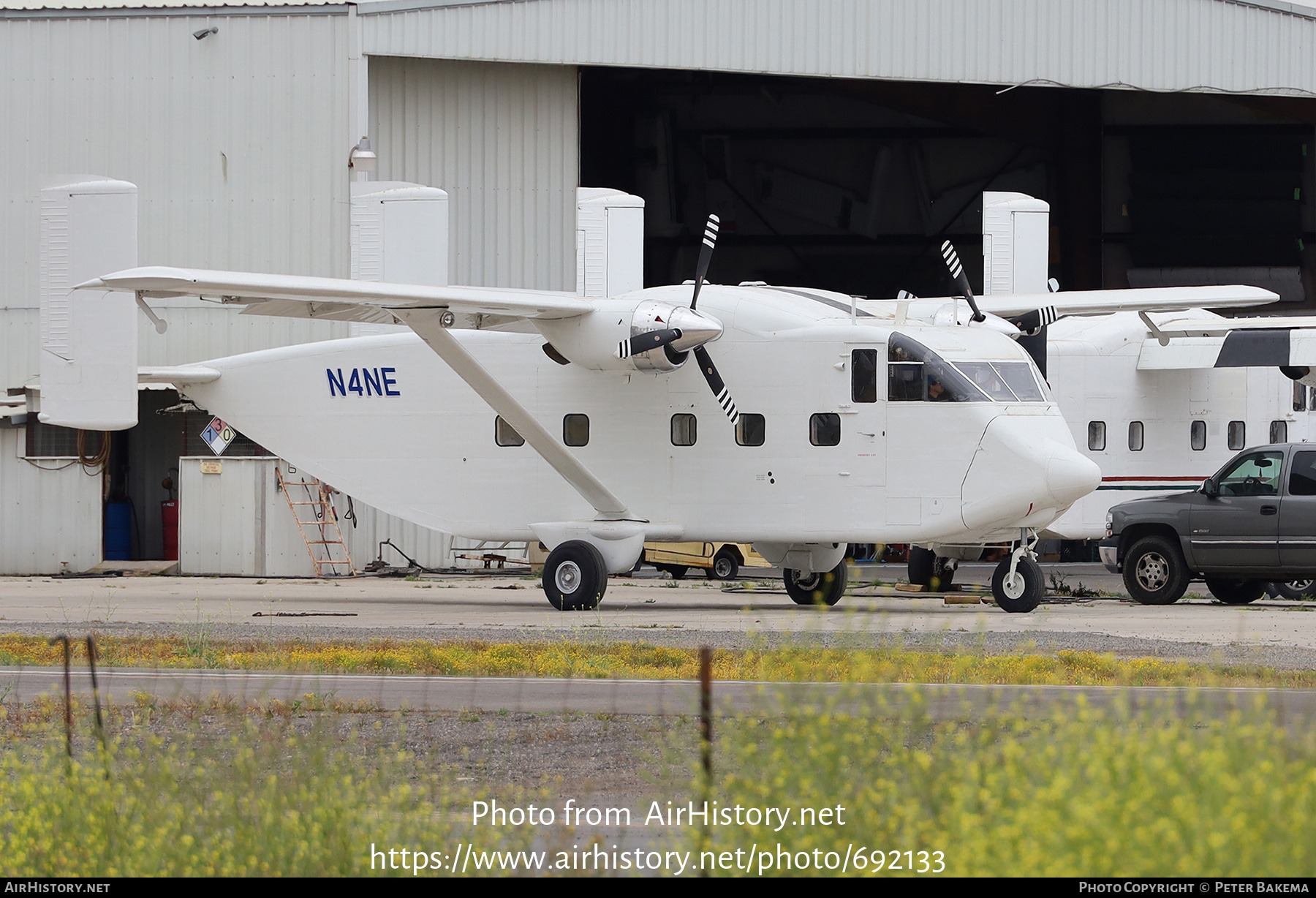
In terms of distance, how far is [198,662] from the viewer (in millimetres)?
13391

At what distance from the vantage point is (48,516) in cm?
2905

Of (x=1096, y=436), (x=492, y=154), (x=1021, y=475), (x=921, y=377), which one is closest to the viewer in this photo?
(x=1021, y=475)

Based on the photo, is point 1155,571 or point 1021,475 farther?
point 1155,571

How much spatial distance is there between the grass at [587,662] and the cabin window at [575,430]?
530 centimetres

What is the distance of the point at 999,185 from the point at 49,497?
28092 mm

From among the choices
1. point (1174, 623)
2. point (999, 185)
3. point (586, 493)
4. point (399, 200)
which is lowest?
point (1174, 623)

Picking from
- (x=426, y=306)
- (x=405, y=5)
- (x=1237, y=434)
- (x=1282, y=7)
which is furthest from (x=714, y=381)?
(x=1282, y=7)

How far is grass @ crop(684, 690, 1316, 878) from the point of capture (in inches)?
180

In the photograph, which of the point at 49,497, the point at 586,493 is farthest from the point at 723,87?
the point at 586,493

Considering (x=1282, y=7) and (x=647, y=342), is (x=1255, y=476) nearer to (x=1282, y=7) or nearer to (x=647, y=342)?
(x=647, y=342)

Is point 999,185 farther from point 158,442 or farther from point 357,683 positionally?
point 357,683

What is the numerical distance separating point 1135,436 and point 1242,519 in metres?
3.55

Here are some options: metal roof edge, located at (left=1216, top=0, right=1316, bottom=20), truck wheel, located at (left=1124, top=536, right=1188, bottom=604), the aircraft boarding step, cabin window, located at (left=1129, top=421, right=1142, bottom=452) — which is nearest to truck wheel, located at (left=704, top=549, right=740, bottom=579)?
the aircraft boarding step

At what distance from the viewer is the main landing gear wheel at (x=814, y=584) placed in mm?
20734
